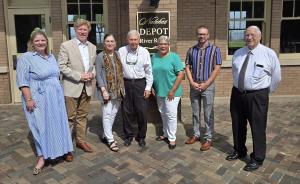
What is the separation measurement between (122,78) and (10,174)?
195 centimetres

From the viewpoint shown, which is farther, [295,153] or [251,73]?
[295,153]

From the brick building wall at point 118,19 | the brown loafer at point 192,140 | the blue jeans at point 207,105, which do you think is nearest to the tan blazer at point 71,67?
the blue jeans at point 207,105

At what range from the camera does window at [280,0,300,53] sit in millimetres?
7961

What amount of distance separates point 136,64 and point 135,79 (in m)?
0.23

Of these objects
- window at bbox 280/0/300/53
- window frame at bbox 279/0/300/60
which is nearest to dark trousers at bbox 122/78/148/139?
window frame at bbox 279/0/300/60

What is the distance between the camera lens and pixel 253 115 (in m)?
4.11

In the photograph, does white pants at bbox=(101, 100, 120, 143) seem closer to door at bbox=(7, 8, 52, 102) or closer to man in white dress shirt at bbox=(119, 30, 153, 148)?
man in white dress shirt at bbox=(119, 30, 153, 148)

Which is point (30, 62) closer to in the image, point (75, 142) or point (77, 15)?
point (75, 142)

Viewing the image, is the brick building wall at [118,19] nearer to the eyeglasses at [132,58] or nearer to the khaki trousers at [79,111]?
the eyeglasses at [132,58]

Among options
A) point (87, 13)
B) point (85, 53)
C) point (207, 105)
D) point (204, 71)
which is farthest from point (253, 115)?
point (87, 13)

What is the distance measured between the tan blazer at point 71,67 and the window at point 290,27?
5.49 m

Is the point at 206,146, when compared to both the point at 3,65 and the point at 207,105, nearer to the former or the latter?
the point at 207,105

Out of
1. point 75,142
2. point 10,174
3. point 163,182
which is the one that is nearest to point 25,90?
point 10,174

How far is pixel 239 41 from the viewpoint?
8102 millimetres
